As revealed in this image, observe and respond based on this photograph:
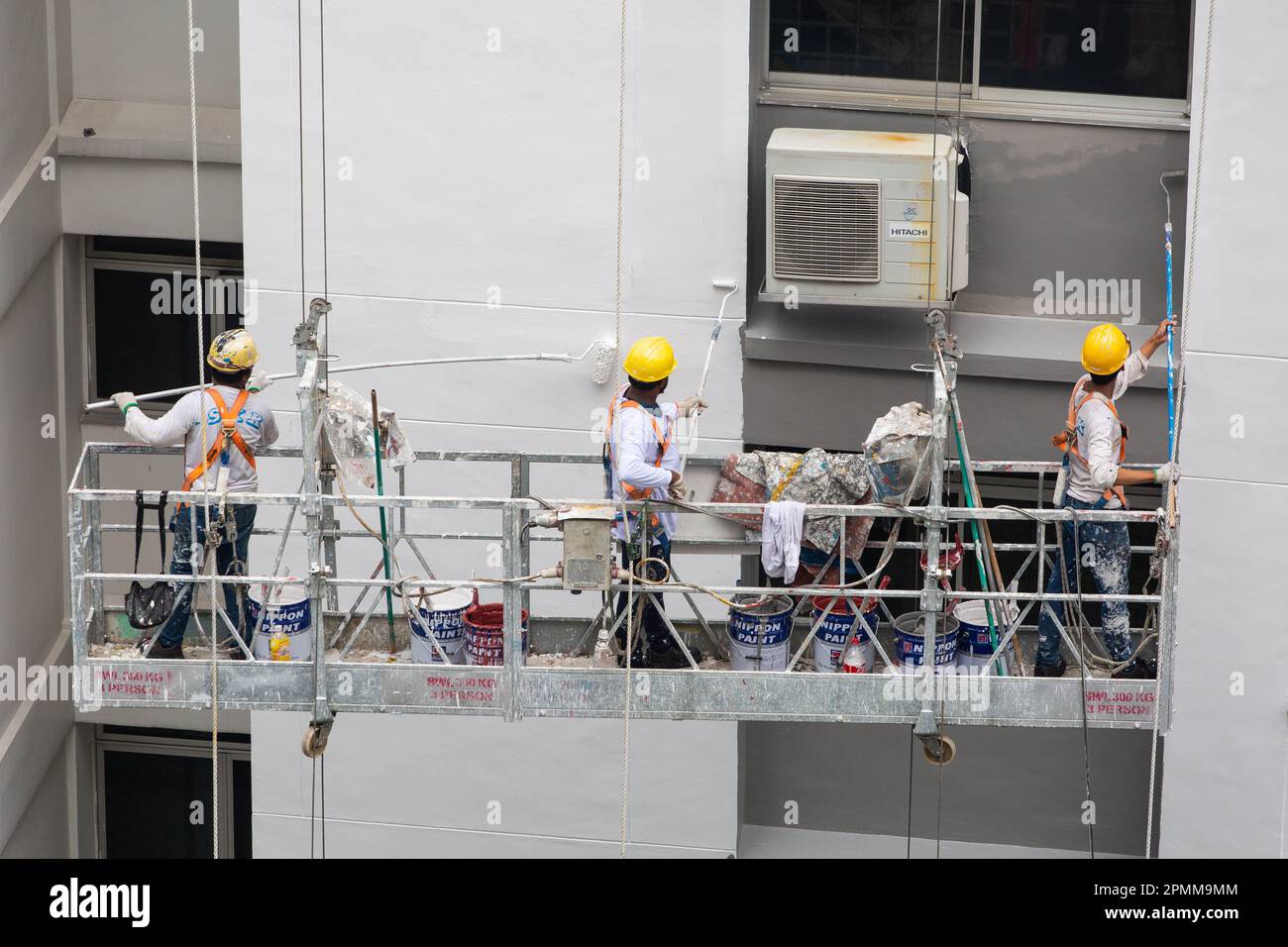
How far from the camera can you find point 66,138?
657 inches

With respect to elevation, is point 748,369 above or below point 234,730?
above

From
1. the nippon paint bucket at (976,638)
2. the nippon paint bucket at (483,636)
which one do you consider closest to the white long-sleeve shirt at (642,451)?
the nippon paint bucket at (483,636)

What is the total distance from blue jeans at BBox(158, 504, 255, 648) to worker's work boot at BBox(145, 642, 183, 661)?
2 centimetres

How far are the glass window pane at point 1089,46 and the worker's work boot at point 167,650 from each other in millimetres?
7768

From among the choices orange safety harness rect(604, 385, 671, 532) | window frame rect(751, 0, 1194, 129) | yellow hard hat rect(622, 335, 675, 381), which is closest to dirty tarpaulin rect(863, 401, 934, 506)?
orange safety harness rect(604, 385, 671, 532)

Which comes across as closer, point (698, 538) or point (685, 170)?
point (698, 538)

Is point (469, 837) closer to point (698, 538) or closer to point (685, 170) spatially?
point (698, 538)

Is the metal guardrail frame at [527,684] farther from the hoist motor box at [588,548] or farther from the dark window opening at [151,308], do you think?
the dark window opening at [151,308]

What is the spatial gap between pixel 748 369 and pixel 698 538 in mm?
2931

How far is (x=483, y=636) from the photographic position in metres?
12.7

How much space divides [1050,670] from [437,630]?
4292 millimetres

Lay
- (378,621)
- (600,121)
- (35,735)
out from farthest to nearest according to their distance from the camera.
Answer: (35,735)
(600,121)
(378,621)

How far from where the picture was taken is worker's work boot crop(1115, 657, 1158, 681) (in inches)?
492

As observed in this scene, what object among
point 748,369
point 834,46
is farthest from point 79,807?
point 834,46
